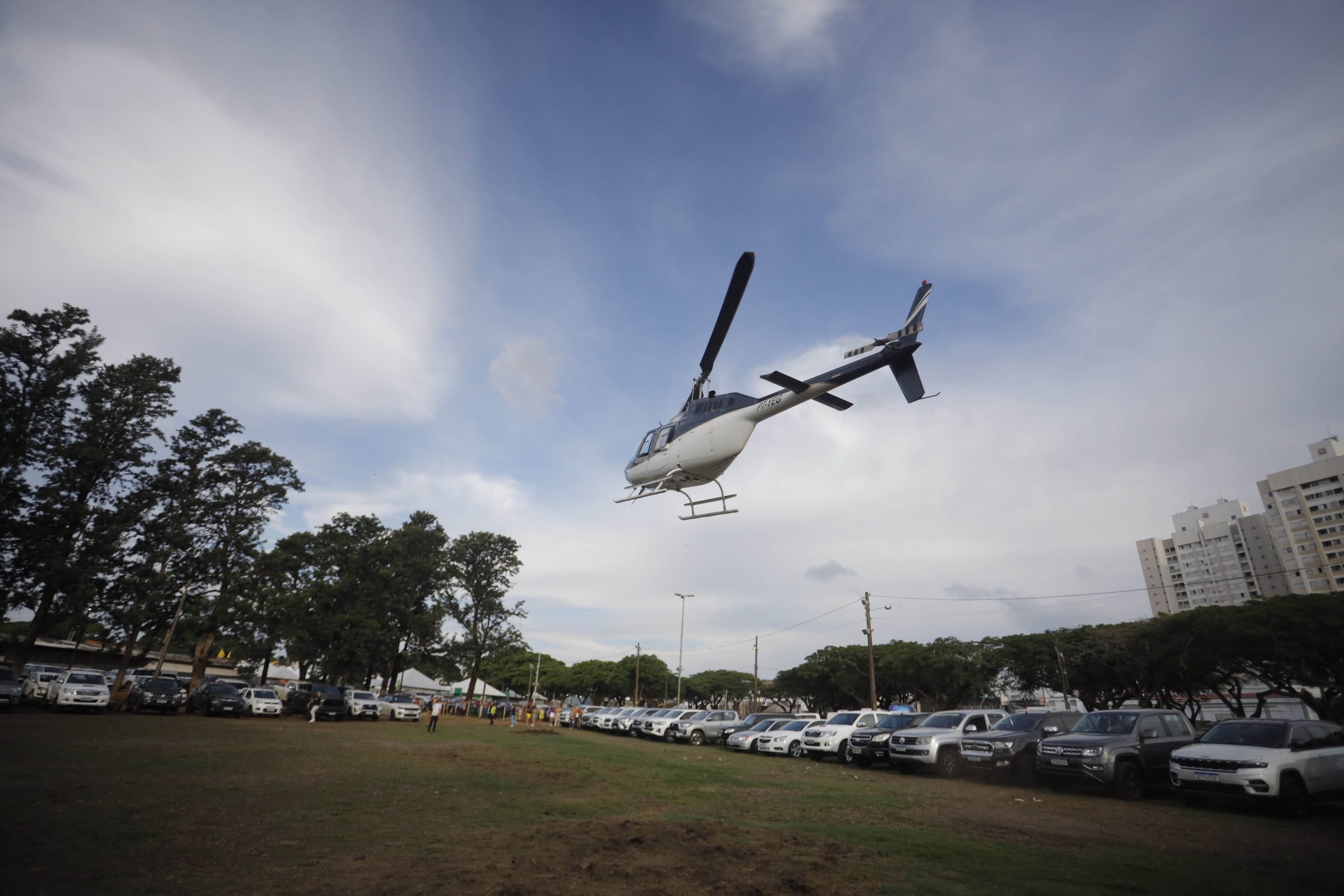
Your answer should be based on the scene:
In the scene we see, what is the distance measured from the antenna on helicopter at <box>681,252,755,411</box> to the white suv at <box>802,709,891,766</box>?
12.0 meters

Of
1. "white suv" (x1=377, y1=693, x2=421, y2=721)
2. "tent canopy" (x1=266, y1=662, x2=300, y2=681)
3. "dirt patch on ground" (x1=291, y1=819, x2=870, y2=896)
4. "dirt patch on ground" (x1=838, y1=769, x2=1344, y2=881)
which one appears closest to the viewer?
"dirt patch on ground" (x1=291, y1=819, x2=870, y2=896)

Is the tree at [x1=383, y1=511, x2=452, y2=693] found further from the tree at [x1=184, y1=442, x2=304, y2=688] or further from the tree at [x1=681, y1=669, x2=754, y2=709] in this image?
the tree at [x1=681, y1=669, x2=754, y2=709]

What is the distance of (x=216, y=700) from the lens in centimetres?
2627

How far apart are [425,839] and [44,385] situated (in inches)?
1322

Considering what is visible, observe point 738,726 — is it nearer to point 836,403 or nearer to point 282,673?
point 836,403

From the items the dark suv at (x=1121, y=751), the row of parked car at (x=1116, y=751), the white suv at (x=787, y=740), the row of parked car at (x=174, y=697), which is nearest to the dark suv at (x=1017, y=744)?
the row of parked car at (x=1116, y=751)

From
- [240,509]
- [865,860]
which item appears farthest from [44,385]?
[865,860]

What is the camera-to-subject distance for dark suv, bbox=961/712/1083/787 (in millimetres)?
14023

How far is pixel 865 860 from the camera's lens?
6.79 meters

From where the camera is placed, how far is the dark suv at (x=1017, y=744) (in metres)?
14.0

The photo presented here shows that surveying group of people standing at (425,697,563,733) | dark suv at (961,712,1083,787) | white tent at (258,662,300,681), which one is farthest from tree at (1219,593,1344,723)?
white tent at (258,662,300,681)

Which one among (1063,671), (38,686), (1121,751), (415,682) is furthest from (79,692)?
(1063,671)

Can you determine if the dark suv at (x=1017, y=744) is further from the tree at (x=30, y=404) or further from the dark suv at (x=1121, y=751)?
the tree at (x=30, y=404)

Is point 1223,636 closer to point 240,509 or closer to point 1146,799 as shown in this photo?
point 1146,799
